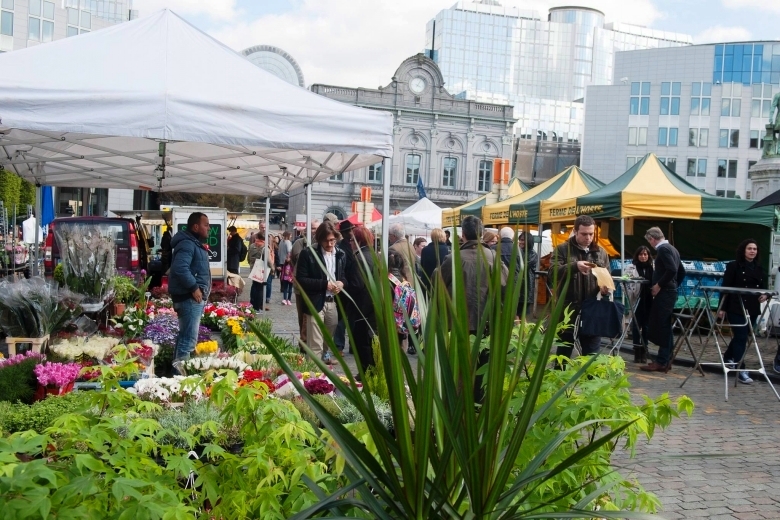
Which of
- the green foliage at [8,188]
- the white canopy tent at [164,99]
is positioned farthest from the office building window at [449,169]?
the white canopy tent at [164,99]

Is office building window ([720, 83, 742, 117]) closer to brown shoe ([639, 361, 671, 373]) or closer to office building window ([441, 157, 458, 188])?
office building window ([441, 157, 458, 188])

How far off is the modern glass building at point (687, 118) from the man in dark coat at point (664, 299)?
70543mm

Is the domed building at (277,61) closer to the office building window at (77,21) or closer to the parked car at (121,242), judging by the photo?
the office building window at (77,21)

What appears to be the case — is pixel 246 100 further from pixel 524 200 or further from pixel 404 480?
pixel 524 200

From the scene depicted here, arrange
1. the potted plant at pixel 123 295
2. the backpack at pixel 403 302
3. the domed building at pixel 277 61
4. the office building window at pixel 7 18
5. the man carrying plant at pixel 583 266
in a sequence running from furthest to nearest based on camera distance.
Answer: the office building window at pixel 7 18 < the domed building at pixel 277 61 < the potted plant at pixel 123 295 < the man carrying plant at pixel 583 266 < the backpack at pixel 403 302

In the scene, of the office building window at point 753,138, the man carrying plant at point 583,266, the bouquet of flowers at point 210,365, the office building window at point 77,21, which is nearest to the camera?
the bouquet of flowers at point 210,365

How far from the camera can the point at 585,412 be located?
270 centimetres

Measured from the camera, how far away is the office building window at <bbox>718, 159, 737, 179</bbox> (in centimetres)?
7719

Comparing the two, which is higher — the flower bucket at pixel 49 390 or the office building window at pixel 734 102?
the office building window at pixel 734 102

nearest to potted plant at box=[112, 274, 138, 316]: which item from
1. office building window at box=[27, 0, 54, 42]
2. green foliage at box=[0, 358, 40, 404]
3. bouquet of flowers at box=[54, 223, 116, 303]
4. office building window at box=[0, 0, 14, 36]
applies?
bouquet of flowers at box=[54, 223, 116, 303]

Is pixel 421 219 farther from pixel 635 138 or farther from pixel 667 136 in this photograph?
→ pixel 667 136

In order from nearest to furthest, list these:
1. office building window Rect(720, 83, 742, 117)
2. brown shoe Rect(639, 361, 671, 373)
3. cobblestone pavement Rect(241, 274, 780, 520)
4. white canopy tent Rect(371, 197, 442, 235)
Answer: cobblestone pavement Rect(241, 274, 780, 520) < brown shoe Rect(639, 361, 671, 373) < white canopy tent Rect(371, 197, 442, 235) < office building window Rect(720, 83, 742, 117)

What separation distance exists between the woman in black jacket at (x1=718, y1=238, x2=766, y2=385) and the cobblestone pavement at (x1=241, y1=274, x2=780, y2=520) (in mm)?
403

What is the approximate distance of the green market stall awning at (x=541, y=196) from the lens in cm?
1496
